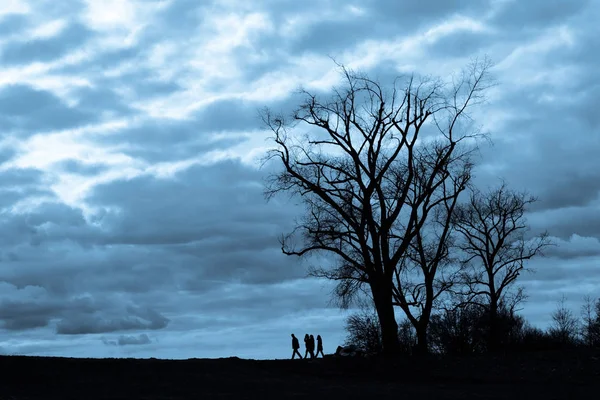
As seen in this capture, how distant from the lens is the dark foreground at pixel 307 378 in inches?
969

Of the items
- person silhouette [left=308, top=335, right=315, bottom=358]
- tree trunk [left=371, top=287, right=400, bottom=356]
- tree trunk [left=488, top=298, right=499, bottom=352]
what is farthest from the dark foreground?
tree trunk [left=488, top=298, right=499, bottom=352]

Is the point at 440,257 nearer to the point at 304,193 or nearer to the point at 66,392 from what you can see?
the point at 304,193

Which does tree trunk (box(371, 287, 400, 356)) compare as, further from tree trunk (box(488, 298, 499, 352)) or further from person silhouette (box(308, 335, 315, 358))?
tree trunk (box(488, 298, 499, 352))

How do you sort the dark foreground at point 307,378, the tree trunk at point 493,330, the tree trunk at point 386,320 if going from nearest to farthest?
the dark foreground at point 307,378
the tree trunk at point 386,320
the tree trunk at point 493,330

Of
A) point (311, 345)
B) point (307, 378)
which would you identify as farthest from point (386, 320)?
point (307, 378)

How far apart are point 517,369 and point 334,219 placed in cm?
1330

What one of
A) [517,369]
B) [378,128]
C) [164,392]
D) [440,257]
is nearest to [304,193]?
[378,128]

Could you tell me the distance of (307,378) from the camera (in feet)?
96.3

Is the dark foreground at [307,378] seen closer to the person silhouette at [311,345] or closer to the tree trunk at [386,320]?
the tree trunk at [386,320]

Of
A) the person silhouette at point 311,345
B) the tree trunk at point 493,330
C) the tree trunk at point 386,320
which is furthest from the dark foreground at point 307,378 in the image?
the tree trunk at point 493,330

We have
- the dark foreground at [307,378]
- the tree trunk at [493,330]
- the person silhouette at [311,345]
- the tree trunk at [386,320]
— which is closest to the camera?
the dark foreground at [307,378]

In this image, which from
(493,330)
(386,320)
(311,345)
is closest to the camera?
(386,320)

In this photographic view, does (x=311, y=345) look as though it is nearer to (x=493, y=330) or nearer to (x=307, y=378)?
(x=307, y=378)

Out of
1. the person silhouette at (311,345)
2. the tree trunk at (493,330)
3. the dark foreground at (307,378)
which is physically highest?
the tree trunk at (493,330)
